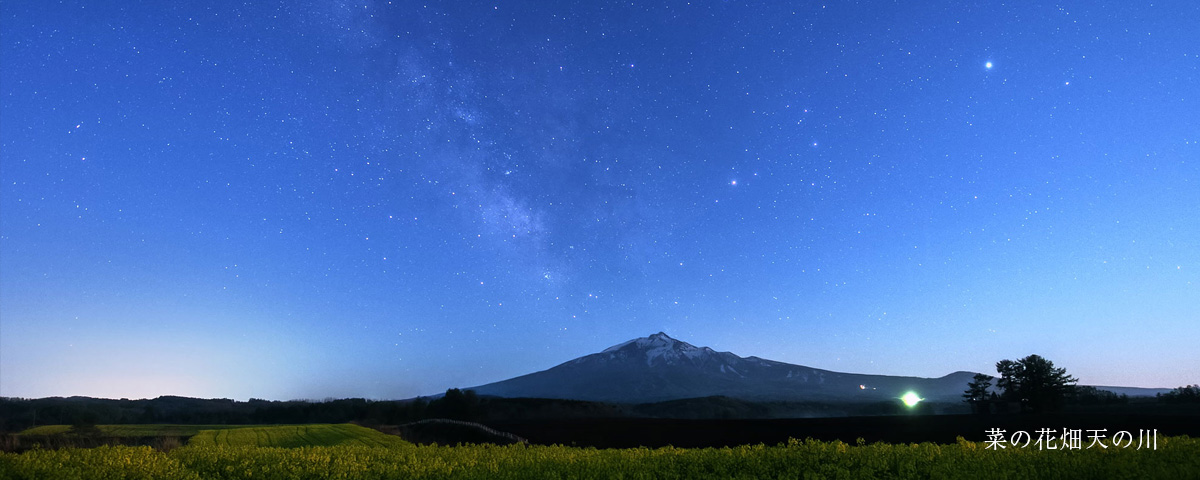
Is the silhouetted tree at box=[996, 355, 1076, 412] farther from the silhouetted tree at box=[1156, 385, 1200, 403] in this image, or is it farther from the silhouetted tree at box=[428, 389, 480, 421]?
the silhouetted tree at box=[428, 389, 480, 421]

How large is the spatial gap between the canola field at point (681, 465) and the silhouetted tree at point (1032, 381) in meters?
78.7

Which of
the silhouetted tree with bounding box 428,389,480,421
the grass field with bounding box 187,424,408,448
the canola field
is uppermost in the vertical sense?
the canola field

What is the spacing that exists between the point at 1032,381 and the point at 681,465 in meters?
88.1

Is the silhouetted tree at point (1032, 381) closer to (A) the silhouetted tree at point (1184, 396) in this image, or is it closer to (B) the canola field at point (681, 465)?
(A) the silhouetted tree at point (1184, 396)

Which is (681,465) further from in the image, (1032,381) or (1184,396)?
(1032,381)

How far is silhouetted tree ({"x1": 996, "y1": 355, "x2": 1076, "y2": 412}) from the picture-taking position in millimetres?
76125

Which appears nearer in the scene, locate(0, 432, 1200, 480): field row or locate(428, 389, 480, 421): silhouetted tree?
locate(0, 432, 1200, 480): field row

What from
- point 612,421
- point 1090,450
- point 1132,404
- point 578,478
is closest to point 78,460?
point 578,478

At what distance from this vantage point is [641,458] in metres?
12.0

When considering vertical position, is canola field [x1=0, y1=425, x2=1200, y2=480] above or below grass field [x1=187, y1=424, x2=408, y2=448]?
above

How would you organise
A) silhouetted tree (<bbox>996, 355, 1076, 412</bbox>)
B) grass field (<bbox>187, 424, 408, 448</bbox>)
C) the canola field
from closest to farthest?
the canola field, grass field (<bbox>187, 424, 408, 448</bbox>), silhouetted tree (<bbox>996, 355, 1076, 412</bbox>)

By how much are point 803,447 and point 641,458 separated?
3516 millimetres

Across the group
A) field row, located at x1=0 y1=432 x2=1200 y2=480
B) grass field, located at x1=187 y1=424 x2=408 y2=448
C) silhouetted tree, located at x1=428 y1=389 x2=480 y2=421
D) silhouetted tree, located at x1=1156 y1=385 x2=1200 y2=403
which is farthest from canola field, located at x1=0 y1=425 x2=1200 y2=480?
silhouetted tree, located at x1=428 y1=389 x2=480 y2=421

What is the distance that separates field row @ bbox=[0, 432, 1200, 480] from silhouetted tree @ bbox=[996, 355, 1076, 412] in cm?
7874
